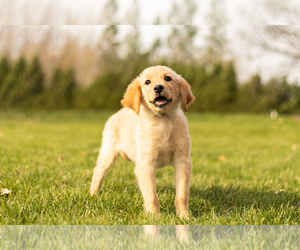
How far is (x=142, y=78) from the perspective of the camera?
2529 mm

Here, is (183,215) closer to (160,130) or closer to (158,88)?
(160,130)

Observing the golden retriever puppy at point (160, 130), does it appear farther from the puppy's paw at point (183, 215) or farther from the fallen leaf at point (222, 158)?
the fallen leaf at point (222, 158)

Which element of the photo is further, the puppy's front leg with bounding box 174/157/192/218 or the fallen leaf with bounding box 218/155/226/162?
the fallen leaf with bounding box 218/155/226/162

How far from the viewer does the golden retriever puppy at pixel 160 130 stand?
7.67ft

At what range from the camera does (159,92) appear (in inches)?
91.8

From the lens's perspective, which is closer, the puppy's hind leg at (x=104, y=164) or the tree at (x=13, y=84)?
the puppy's hind leg at (x=104, y=164)

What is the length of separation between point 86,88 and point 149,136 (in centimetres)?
1311

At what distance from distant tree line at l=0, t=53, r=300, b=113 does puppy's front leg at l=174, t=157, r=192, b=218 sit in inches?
444

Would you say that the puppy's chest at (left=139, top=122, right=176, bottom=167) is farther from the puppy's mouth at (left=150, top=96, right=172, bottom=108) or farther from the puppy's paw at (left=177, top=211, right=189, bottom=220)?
the puppy's paw at (left=177, top=211, right=189, bottom=220)

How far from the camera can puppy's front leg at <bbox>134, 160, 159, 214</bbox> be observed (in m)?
2.28

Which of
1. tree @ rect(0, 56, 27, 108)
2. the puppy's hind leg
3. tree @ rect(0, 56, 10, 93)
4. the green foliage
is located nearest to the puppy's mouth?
the puppy's hind leg

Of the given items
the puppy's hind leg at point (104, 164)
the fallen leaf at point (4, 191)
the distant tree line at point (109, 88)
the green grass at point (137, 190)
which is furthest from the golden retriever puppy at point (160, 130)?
the distant tree line at point (109, 88)

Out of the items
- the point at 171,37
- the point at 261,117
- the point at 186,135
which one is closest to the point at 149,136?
the point at 186,135

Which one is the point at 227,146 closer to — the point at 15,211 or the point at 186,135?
the point at 186,135
